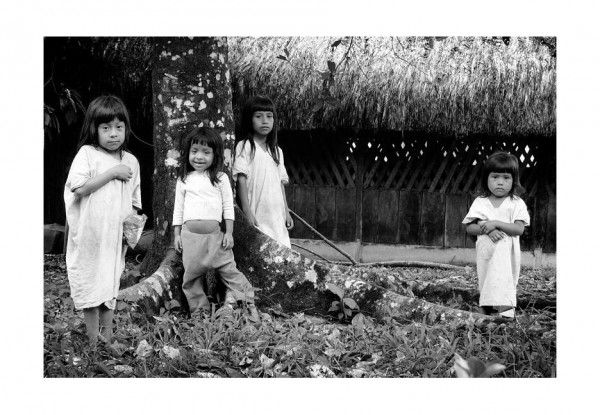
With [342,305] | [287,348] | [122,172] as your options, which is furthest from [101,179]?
[342,305]

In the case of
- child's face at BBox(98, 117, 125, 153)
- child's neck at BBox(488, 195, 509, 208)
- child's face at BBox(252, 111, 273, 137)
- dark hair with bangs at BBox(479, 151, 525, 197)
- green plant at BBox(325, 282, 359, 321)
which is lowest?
green plant at BBox(325, 282, 359, 321)

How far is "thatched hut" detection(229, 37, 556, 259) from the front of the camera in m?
6.48

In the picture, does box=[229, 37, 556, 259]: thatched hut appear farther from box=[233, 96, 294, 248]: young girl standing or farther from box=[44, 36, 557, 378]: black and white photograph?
box=[233, 96, 294, 248]: young girl standing

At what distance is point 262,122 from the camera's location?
420 cm

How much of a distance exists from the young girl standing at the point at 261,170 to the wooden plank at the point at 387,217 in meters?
3.56

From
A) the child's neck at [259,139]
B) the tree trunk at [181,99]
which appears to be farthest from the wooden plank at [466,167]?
the tree trunk at [181,99]

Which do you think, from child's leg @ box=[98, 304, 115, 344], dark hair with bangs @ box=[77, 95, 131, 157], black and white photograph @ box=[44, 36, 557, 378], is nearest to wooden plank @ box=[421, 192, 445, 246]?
black and white photograph @ box=[44, 36, 557, 378]

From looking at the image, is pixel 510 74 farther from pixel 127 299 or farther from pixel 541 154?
pixel 127 299

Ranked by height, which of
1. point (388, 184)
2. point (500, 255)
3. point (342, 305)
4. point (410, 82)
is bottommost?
point (342, 305)

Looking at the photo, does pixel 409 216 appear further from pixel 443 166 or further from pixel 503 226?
pixel 503 226

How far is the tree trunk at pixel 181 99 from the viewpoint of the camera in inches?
158

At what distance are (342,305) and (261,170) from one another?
0.99 meters

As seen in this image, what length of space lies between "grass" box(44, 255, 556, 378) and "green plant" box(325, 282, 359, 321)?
0.25 meters

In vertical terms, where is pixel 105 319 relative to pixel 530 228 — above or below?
below
